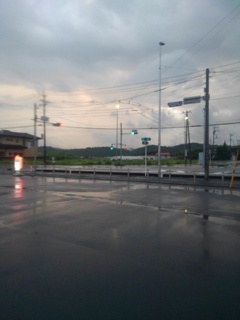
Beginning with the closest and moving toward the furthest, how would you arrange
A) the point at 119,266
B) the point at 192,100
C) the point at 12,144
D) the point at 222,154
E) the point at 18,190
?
the point at 119,266
the point at 18,190
the point at 192,100
the point at 12,144
the point at 222,154

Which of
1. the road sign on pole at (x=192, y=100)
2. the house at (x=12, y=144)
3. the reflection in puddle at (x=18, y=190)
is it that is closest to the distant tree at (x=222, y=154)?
the house at (x=12, y=144)

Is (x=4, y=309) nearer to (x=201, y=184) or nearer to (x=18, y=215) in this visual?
(x=18, y=215)

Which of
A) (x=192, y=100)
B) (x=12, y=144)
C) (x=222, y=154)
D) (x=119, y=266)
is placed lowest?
(x=119, y=266)

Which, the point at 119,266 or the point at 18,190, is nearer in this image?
the point at 119,266

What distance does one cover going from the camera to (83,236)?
7273 millimetres

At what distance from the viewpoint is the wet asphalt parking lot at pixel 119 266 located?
152 inches

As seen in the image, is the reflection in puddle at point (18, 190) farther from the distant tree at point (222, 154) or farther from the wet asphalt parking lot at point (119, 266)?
the distant tree at point (222, 154)

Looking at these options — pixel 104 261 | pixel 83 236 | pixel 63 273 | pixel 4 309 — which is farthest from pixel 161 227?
pixel 4 309

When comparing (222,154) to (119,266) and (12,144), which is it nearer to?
(12,144)

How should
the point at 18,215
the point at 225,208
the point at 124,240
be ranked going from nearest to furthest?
the point at 124,240
the point at 18,215
the point at 225,208

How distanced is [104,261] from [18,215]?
5434mm

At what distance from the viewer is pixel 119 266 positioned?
527cm

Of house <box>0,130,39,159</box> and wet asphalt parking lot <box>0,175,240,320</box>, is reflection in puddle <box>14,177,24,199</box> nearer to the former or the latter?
wet asphalt parking lot <box>0,175,240,320</box>

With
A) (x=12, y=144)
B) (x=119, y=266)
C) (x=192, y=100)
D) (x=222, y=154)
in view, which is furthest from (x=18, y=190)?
(x=222, y=154)
